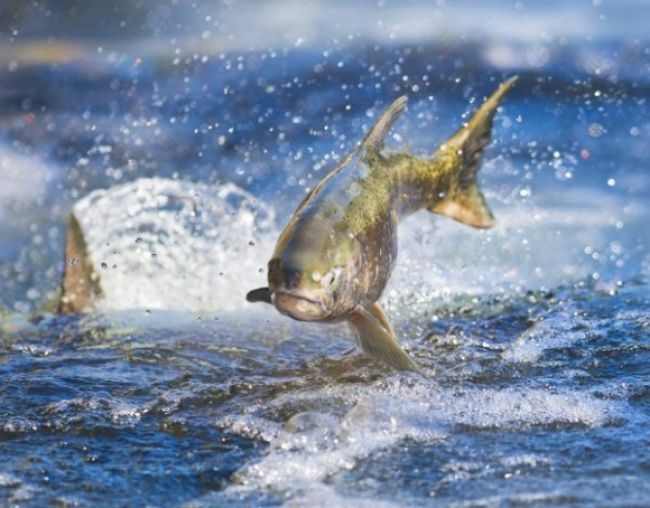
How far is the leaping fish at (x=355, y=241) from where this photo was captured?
3002 mm

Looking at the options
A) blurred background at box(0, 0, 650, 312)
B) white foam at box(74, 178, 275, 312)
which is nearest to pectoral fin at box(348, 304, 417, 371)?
white foam at box(74, 178, 275, 312)

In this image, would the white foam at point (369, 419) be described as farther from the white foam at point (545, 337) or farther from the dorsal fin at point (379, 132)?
the dorsal fin at point (379, 132)

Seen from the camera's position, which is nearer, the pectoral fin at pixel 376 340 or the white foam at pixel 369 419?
the white foam at pixel 369 419

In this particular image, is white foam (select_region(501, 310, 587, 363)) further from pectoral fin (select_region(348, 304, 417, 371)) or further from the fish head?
the fish head

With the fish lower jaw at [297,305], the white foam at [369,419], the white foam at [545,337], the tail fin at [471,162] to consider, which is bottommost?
the white foam at [369,419]

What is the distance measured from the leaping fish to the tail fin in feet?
0.63

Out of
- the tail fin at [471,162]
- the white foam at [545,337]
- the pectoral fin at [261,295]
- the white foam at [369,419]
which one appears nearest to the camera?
the white foam at [369,419]

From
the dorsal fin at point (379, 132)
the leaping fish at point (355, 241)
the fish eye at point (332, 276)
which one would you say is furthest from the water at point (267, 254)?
the dorsal fin at point (379, 132)

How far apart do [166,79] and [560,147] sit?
13.3 ft

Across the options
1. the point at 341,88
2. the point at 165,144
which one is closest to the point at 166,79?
the point at 165,144

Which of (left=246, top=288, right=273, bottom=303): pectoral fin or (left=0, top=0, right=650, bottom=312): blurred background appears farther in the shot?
(left=0, top=0, right=650, bottom=312): blurred background

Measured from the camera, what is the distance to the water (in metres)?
2.98

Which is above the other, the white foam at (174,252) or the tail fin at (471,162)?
the tail fin at (471,162)

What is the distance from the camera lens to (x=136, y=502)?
109 inches
